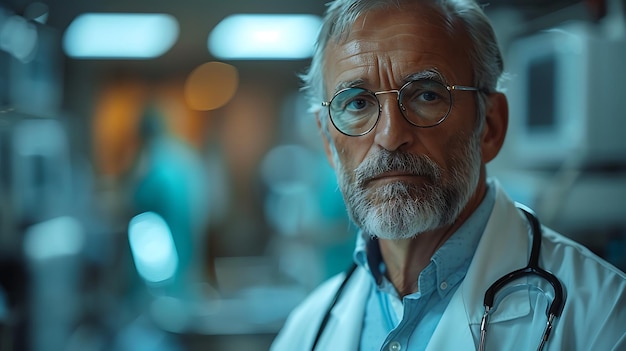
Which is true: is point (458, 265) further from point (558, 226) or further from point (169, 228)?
point (169, 228)

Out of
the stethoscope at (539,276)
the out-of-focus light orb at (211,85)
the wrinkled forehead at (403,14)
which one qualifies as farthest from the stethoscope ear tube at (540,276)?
the out-of-focus light orb at (211,85)

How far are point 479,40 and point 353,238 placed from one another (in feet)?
5.29

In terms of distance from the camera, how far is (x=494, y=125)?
1.17m

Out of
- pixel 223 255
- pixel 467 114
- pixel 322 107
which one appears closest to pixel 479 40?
pixel 467 114

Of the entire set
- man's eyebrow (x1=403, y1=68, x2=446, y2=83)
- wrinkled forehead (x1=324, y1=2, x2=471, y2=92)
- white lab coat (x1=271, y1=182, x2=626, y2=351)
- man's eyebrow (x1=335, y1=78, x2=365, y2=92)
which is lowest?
white lab coat (x1=271, y1=182, x2=626, y2=351)

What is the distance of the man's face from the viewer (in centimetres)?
103

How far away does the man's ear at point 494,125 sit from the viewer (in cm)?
115

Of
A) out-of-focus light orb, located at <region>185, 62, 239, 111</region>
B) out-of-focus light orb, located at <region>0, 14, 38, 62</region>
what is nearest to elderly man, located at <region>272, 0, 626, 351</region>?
out-of-focus light orb, located at <region>0, 14, 38, 62</region>

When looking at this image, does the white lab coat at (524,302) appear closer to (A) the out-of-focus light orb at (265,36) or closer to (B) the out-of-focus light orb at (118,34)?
(A) the out-of-focus light orb at (265,36)

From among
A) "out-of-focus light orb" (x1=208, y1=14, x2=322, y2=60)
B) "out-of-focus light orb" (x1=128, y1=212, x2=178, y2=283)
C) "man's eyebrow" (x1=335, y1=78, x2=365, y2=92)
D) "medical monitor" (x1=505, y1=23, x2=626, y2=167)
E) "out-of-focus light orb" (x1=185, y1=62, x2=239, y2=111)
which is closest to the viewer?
"man's eyebrow" (x1=335, y1=78, x2=365, y2=92)

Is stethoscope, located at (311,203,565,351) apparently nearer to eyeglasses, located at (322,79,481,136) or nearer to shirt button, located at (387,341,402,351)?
shirt button, located at (387,341,402,351)

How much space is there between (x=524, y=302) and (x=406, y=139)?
0.32 meters

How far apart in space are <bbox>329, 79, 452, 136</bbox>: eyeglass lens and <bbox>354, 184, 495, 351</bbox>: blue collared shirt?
0.22m

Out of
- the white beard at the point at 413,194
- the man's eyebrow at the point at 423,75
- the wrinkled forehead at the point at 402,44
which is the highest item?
the wrinkled forehead at the point at 402,44
